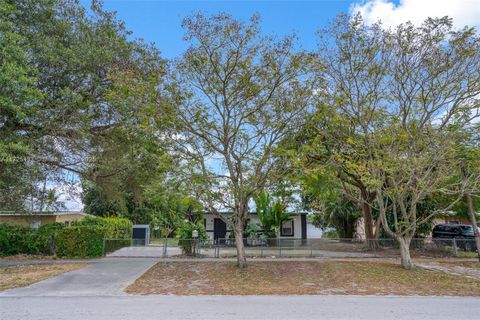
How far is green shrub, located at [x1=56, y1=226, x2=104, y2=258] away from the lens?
15617 millimetres

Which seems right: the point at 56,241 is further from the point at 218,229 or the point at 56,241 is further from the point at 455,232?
the point at 455,232

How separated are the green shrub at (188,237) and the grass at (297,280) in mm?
2383

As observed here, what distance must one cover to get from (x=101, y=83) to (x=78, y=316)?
992cm

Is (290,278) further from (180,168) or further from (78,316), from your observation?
(78,316)

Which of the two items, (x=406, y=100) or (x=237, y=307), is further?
(x=406, y=100)

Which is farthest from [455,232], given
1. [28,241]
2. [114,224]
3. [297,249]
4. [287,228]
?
[28,241]

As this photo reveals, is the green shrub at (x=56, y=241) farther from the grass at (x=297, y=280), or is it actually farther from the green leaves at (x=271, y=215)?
the green leaves at (x=271, y=215)

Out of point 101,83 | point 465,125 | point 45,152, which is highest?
point 101,83

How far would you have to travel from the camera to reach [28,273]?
11.9 metres

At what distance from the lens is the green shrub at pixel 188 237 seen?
16.4 meters

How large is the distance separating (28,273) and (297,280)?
8910mm

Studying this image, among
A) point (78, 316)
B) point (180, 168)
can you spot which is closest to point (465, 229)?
point (180, 168)

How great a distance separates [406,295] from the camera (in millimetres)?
8961

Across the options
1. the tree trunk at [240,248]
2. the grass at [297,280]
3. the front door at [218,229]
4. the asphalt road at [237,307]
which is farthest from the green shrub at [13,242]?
the front door at [218,229]
